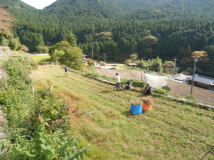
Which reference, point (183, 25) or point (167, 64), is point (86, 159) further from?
point (183, 25)

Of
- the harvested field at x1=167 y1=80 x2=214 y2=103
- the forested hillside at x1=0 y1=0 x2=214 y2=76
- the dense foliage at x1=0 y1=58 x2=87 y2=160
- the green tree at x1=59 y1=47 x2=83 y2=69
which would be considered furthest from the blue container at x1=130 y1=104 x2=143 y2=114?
the forested hillside at x1=0 y1=0 x2=214 y2=76

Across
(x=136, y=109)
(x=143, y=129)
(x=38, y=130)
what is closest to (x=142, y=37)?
(x=136, y=109)

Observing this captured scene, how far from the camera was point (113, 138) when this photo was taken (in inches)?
225

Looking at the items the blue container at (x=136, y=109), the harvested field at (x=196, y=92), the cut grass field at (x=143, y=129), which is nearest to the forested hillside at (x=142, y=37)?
the harvested field at (x=196, y=92)

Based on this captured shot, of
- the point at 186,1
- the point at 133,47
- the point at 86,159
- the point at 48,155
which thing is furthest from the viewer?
the point at 186,1

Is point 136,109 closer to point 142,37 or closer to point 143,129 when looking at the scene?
point 143,129

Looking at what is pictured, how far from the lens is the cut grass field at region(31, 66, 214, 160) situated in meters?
5.02

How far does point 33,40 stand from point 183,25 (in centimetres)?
9546

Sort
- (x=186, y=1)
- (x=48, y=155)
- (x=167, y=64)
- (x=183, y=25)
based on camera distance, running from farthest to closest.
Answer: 1. (x=186, y=1)
2. (x=183, y=25)
3. (x=167, y=64)
4. (x=48, y=155)

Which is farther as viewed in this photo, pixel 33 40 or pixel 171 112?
pixel 33 40

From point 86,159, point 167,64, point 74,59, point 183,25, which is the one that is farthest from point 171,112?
point 183,25

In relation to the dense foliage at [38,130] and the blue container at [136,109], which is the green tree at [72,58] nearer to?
the dense foliage at [38,130]

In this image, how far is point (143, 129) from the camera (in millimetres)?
6426

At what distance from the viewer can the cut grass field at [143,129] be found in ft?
16.5
